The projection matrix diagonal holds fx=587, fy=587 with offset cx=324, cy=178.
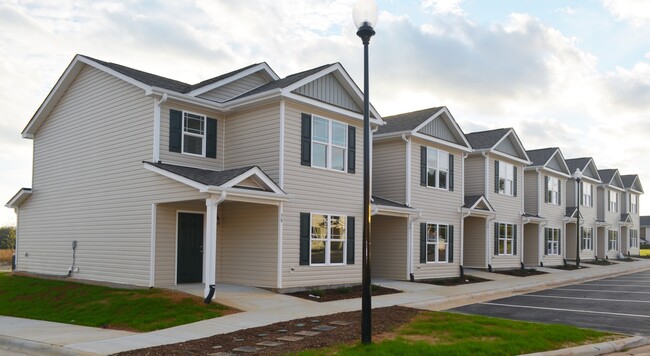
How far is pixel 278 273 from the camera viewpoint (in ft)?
55.4

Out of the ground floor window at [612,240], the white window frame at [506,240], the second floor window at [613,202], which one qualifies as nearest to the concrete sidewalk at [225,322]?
the white window frame at [506,240]

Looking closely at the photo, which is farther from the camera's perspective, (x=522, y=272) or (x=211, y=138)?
(x=522, y=272)

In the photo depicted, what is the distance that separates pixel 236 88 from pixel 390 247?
875cm

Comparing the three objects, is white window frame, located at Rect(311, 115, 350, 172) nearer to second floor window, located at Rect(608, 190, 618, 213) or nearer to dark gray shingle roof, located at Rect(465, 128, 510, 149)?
dark gray shingle roof, located at Rect(465, 128, 510, 149)

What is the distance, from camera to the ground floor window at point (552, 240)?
35.0 metres

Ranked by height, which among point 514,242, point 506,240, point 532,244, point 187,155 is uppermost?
point 187,155

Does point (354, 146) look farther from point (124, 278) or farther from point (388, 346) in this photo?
point (388, 346)

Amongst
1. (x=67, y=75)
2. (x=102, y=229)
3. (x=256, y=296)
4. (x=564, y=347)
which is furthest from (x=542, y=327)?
(x=67, y=75)

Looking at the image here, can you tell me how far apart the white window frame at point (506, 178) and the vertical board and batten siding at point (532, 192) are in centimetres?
370

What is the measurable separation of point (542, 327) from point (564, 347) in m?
1.72

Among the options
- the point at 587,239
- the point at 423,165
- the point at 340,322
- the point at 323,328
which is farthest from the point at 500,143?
the point at 323,328

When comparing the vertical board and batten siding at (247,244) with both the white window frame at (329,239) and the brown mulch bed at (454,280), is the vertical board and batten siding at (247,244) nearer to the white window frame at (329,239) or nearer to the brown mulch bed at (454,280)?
the white window frame at (329,239)

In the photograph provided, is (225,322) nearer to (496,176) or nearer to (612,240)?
(496,176)

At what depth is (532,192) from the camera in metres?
34.2
